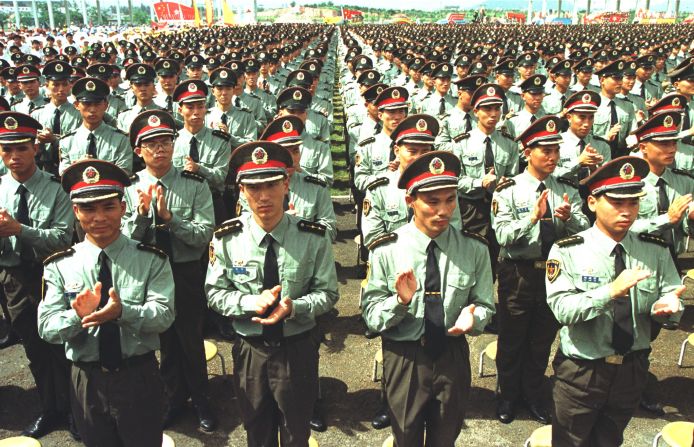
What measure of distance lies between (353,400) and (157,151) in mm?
3238

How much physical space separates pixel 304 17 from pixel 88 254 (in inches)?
5026

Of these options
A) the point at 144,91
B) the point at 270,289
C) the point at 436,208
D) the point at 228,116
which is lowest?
the point at 270,289

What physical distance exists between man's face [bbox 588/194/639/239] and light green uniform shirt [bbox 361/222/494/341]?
2.94ft

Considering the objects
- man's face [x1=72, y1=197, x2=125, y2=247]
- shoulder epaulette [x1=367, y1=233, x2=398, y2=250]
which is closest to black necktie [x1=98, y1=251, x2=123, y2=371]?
man's face [x1=72, y1=197, x2=125, y2=247]

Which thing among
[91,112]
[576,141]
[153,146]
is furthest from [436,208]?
[91,112]

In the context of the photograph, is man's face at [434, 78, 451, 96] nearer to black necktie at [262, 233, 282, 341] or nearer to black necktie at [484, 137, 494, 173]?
black necktie at [484, 137, 494, 173]

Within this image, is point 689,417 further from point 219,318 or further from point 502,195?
point 219,318

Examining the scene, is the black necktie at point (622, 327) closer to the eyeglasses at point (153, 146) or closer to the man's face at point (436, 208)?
the man's face at point (436, 208)

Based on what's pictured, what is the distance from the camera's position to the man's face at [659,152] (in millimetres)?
5285

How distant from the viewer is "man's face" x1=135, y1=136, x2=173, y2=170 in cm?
503

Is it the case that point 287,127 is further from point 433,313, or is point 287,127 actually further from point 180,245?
point 433,313

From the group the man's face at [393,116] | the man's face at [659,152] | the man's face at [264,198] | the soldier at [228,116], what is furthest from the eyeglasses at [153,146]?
the man's face at [659,152]

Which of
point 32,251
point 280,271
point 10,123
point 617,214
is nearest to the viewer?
point 617,214

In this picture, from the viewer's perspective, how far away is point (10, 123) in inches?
205
